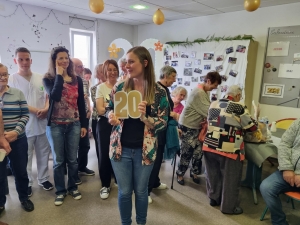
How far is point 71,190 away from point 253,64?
10.9ft

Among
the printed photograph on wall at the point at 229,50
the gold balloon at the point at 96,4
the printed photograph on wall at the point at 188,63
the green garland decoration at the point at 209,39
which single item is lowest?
the printed photograph on wall at the point at 188,63

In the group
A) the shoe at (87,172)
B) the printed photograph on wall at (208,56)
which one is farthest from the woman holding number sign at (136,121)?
the printed photograph on wall at (208,56)

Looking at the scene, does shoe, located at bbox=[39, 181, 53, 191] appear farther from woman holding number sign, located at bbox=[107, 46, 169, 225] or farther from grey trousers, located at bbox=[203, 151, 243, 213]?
grey trousers, located at bbox=[203, 151, 243, 213]

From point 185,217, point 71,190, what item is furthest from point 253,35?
point 71,190

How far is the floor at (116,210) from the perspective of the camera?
6.75 feet

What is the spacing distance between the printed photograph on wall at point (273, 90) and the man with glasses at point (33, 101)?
3313 millimetres

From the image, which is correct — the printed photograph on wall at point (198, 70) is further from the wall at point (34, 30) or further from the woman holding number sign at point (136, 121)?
the woman holding number sign at point (136, 121)

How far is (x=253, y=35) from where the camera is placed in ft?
12.6

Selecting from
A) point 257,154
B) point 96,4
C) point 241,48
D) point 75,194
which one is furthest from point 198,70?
point 75,194

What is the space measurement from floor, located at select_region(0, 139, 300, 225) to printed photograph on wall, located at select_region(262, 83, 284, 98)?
5.91 feet

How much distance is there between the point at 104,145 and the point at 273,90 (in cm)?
290

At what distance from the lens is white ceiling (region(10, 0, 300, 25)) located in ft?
11.5

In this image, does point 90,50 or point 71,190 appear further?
point 90,50

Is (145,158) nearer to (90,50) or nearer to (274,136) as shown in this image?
(274,136)
